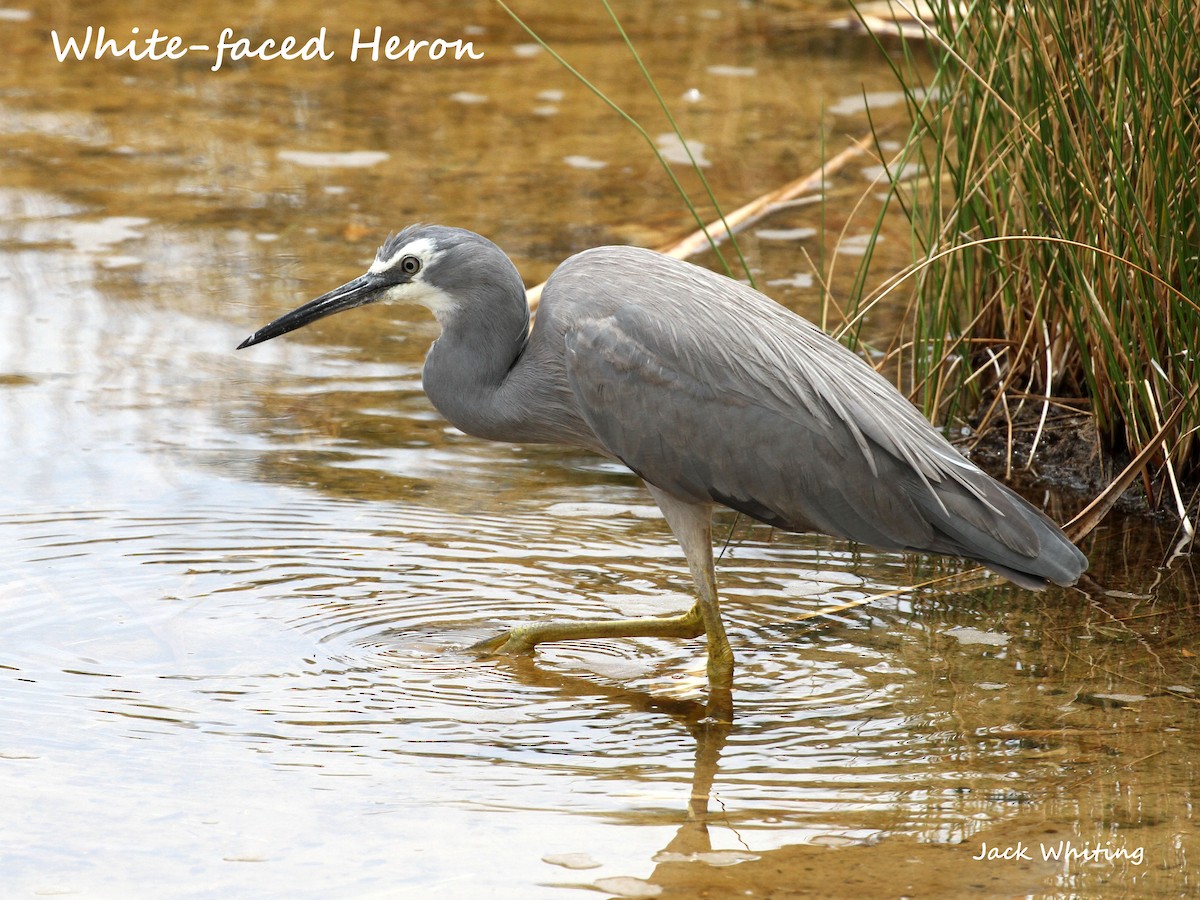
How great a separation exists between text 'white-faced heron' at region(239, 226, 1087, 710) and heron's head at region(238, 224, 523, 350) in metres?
0.22

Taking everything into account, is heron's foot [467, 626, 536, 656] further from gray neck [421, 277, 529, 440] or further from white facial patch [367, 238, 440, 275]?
white facial patch [367, 238, 440, 275]

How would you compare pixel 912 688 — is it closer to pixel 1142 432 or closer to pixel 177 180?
pixel 1142 432

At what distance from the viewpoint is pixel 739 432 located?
514cm

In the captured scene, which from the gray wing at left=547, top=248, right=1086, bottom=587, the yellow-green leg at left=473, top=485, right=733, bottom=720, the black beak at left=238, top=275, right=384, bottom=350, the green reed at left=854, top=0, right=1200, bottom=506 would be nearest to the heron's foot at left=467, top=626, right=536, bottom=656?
the yellow-green leg at left=473, top=485, right=733, bottom=720

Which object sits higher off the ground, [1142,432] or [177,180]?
[177,180]

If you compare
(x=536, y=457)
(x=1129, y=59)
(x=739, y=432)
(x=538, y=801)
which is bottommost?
(x=538, y=801)

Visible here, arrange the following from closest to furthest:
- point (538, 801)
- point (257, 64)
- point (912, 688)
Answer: point (538, 801), point (912, 688), point (257, 64)

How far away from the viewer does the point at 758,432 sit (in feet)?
16.9

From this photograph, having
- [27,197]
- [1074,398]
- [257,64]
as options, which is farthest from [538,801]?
[257,64]

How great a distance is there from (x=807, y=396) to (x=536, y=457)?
6.75 ft

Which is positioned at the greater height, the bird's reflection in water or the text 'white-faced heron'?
the text 'white-faced heron'

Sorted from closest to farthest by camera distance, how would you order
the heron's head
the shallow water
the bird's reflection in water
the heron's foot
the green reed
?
the bird's reflection in water < the shallow water < the heron's foot < the heron's head < the green reed

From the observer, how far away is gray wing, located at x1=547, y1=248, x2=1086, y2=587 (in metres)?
5.08

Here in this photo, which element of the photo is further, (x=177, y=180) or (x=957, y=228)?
(x=177, y=180)
